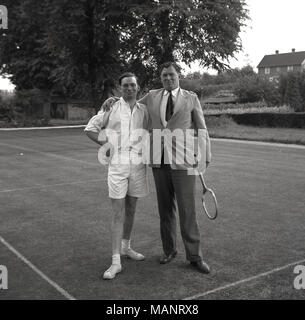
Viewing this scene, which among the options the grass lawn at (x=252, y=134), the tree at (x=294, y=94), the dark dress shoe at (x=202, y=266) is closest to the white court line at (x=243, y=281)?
the dark dress shoe at (x=202, y=266)

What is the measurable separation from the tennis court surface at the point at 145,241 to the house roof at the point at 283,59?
112 meters

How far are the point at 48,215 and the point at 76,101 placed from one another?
42.0 m

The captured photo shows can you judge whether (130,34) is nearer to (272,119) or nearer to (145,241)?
(272,119)

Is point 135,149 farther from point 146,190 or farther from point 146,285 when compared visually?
point 146,285

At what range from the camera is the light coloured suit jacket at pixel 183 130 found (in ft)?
16.6

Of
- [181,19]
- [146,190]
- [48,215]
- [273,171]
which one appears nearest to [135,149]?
[146,190]

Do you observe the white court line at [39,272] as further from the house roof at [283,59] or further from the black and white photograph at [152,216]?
the house roof at [283,59]

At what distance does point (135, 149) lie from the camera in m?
5.11

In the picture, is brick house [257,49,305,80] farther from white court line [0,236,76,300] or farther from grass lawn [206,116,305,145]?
white court line [0,236,76,300]

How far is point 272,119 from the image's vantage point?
35.1 m

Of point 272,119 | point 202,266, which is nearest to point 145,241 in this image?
point 202,266

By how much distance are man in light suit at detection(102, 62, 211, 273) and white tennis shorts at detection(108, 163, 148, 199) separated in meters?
0.20

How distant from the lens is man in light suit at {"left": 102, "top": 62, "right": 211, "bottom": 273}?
5.06 m

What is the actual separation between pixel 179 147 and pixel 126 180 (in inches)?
27.5
